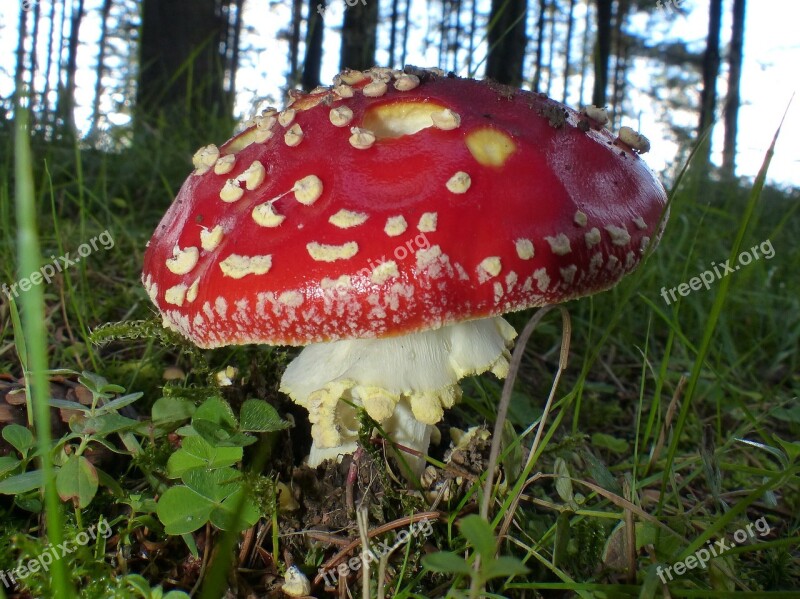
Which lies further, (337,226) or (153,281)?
(153,281)

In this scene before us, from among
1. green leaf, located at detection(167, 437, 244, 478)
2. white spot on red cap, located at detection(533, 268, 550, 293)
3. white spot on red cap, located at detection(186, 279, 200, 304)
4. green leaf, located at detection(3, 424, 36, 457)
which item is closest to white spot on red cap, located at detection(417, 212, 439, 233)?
white spot on red cap, located at detection(533, 268, 550, 293)

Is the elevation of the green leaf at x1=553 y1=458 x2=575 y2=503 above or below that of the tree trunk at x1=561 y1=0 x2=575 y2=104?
below

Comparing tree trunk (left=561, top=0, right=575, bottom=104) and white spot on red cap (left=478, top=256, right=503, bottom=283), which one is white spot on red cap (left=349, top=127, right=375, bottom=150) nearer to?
white spot on red cap (left=478, top=256, right=503, bottom=283)

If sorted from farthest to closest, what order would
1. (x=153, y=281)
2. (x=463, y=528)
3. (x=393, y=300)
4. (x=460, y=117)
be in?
(x=153, y=281) → (x=460, y=117) → (x=393, y=300) → (x=463, y=528)

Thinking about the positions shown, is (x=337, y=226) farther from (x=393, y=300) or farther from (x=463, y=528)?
(x=463, y=528)

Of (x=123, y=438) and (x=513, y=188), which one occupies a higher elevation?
(x=513, y=188)

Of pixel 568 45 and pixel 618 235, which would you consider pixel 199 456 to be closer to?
pixel 618 235

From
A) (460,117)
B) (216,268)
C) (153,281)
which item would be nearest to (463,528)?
(216,268)
